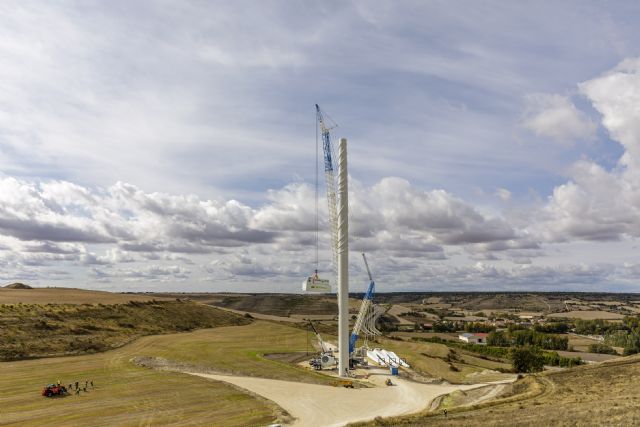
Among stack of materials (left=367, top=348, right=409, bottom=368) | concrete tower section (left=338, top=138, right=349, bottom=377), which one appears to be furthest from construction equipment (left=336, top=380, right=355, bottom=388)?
stack of materials (left=367, top=348, right=409, bottom=368)

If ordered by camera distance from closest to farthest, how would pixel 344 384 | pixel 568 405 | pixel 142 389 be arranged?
pixel 568 405
pixel 142 389
pixel 344 384

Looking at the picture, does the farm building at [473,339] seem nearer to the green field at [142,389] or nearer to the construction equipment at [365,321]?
the construction equipment at [365,321]

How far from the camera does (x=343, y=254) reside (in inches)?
3698

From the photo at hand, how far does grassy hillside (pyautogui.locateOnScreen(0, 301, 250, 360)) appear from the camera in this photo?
100438mm

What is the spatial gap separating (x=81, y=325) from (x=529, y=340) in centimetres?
15880

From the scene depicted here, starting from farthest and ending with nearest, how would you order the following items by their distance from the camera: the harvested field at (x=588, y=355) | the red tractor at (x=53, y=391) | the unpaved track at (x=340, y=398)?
1. the harvested field at (x=588, y=355)
2. the red tractor at (x=53, y=391)
3. the unpaved track at (x=340, y=398)

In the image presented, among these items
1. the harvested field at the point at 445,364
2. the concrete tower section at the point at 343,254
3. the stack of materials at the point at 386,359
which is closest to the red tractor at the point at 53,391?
the concrete tower section at the point at 343,254

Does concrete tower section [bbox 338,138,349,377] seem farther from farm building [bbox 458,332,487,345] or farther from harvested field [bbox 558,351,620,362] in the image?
farm building [bbox 458,332,487,345]

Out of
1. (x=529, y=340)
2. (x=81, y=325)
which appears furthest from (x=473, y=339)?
(x=81, y=325)

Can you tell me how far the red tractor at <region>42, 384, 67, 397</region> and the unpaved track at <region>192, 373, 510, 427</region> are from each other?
81.5ft

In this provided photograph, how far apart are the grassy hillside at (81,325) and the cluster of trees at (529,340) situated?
366 feet

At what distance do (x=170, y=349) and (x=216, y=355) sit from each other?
1293 cm

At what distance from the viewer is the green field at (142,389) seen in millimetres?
59062

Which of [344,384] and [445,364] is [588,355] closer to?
[445,364]
